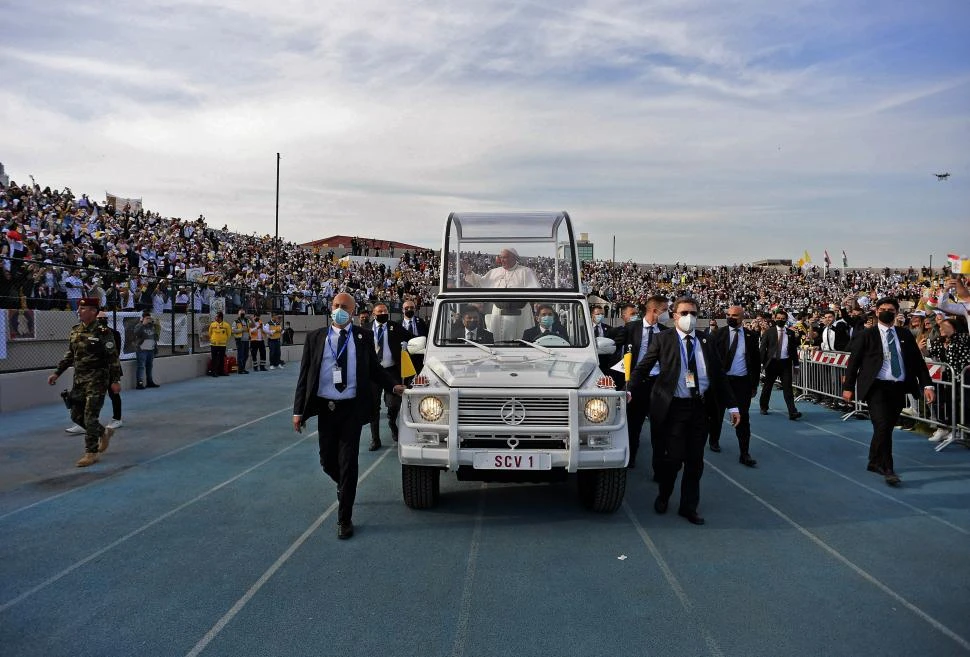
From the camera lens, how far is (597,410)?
576cm

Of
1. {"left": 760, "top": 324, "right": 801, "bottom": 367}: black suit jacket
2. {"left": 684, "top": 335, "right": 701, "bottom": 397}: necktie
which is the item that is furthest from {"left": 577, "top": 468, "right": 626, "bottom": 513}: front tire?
{"left": 760, "top": 324, "right": 801, "bottom": 367}: black suit jacket

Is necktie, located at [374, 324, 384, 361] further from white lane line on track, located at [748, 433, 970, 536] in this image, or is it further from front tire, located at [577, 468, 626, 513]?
white lane line on track, located at [748, 433, 970, 536]

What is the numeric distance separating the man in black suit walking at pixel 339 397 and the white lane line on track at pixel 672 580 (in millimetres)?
2442

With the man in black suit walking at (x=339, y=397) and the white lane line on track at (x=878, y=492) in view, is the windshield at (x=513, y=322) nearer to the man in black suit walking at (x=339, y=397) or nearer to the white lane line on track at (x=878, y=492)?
the man in black suit walking at (x=339, y=397)

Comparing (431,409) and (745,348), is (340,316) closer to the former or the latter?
(431,409)

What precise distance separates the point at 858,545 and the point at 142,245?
82.6ft

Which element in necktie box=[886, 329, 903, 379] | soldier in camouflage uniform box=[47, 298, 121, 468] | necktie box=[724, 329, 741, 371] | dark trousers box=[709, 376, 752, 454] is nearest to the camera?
necktie box=[886, 329, 903, 379]

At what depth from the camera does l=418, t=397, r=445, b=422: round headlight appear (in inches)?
229

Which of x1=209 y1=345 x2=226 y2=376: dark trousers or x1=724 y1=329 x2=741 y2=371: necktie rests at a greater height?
x1=724 y1=329 x2=741 y2=371: necktie

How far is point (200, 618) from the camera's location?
407 cm

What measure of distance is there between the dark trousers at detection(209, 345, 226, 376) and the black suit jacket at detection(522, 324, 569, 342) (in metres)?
14.7

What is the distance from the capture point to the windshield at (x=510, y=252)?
777 centimetres

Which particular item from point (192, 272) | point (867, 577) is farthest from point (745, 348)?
point (192, 272)

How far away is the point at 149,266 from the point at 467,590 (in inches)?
871
